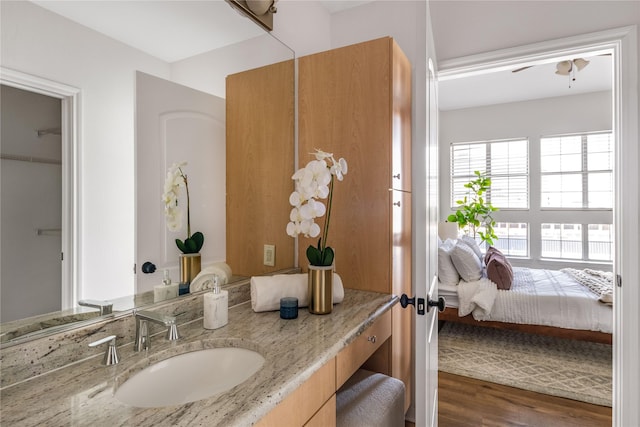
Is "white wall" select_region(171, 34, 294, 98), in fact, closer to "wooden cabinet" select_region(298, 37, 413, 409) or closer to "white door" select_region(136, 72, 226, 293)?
"white door" select_region(136, 72, 226, 293)

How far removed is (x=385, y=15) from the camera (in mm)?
2127

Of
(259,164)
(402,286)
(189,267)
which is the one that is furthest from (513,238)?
(189,267)

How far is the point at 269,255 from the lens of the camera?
1816 millimetres

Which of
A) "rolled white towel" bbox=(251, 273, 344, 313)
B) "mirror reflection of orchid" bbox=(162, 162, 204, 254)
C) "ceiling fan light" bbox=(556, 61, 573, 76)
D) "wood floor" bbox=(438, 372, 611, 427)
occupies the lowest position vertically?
"wood floor" bbox=(438, 372, 611, 427)

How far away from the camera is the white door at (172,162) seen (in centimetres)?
109

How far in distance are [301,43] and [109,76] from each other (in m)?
1.32

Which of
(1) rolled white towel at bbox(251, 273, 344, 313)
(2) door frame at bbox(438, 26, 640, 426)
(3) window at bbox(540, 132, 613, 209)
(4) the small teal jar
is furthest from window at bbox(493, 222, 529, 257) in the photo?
(4) the small teal jar

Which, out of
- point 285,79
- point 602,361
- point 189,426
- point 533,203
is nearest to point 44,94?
point 189,426

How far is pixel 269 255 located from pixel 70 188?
1.05 meters

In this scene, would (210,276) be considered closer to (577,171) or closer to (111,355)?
(111,355)

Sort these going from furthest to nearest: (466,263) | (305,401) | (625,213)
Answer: (466,263), (625,213), (305,401)

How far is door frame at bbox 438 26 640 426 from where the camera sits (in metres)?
1.63

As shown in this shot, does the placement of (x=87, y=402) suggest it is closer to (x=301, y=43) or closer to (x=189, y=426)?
(x=189, y=426)

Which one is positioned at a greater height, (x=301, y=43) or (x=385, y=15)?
(x=385, y=15)
